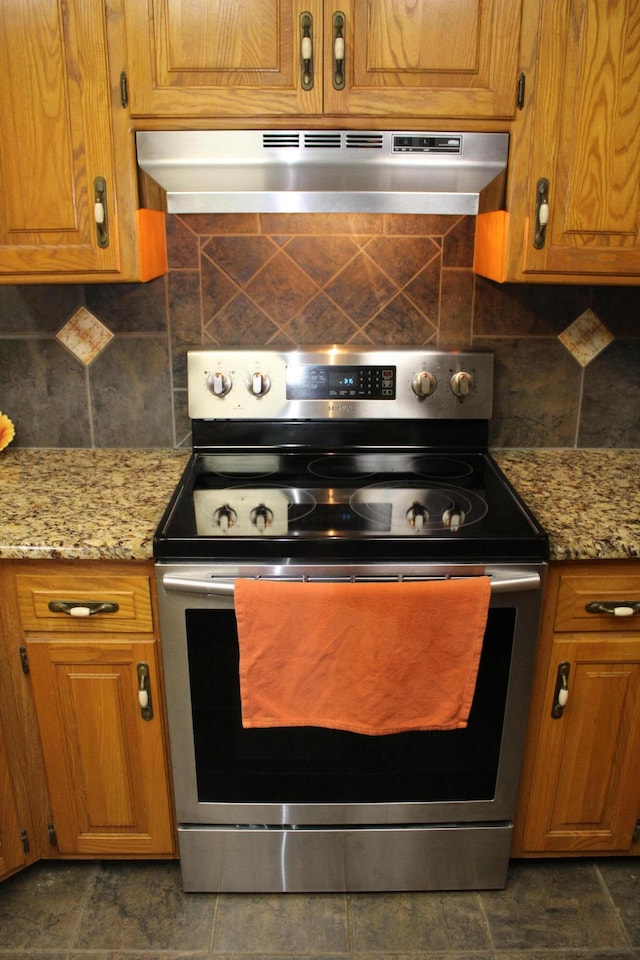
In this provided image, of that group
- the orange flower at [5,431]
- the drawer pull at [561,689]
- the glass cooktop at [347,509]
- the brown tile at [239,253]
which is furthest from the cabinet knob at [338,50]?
the drawer pull at [561,689]

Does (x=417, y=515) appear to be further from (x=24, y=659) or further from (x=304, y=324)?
(x=24, y=659)

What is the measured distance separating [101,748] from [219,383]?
0.89 meters

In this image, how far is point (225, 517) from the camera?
1.62 metres

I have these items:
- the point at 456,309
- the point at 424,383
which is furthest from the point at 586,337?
the point at 424,383

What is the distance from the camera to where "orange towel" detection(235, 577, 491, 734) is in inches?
58.4

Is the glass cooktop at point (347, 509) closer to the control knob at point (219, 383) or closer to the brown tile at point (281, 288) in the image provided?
the control knob at point (219, 383)

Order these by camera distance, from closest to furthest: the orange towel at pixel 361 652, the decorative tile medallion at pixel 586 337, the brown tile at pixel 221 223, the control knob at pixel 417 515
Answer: the orange towel at pixel 361 652
the control knob at pixel 417 515
the brown tile at pixel 221 223
the decorative tile medallion at pixel 586 337

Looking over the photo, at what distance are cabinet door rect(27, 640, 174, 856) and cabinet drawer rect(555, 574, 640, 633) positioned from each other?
33.6 inches

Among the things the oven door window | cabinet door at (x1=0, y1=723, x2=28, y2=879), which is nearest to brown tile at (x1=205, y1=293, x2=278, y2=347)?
the oven door window

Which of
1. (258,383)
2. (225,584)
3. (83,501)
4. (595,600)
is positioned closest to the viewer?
(225,584)

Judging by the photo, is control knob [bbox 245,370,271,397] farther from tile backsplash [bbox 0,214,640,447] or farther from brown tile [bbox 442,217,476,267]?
brown tile [bbox 442,217,476,267]

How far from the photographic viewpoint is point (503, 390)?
207cm

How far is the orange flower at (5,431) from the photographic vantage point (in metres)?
2.03

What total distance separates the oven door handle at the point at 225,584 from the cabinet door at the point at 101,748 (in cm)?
18
